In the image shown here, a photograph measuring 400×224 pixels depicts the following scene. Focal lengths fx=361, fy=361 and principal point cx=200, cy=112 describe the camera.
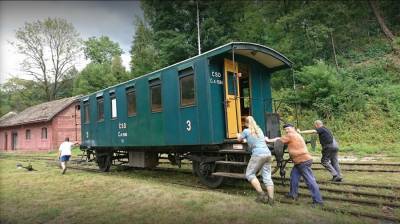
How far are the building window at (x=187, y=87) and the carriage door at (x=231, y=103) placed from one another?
887 millimetres

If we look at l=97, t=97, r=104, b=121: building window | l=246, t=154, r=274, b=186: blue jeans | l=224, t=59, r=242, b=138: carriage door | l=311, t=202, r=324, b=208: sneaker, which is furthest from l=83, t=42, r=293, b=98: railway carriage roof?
l=97, t=97, r=104, b=121: building window

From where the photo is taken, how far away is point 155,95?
11.0 m

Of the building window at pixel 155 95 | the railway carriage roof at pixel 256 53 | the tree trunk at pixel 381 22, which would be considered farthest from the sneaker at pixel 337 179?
the tree trunk at pixel 381 22

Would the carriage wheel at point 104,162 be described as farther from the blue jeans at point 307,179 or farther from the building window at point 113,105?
the blue jeans at point 307,179

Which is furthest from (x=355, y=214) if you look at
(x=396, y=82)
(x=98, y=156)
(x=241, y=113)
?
(x=396, y=82)

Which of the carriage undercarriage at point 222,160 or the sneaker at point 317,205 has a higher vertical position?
the carriage undercarriage at point 222,160

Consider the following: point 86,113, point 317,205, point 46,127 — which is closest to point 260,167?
point 317,205

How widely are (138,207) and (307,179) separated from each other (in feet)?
11.7

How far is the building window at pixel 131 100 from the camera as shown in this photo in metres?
12.1

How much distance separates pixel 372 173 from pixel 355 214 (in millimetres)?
4078

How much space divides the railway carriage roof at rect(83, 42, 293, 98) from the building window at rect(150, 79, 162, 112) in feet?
3.67

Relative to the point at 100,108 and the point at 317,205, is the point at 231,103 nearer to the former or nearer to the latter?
the point at 317,205

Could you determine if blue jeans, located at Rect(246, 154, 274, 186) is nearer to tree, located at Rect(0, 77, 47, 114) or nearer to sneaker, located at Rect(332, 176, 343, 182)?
sneaker, located at Rect(332, 176, 343, 182)

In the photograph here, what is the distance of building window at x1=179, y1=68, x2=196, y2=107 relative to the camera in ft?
31.1
